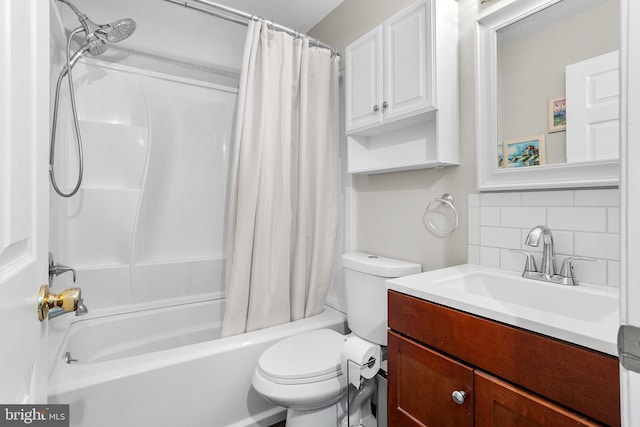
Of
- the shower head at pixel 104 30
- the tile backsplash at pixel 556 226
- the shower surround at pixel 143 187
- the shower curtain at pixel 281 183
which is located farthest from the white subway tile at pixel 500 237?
the shower head at pixel 104 30

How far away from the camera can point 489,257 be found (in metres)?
1.29

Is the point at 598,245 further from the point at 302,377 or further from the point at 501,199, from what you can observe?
the point at 302,377

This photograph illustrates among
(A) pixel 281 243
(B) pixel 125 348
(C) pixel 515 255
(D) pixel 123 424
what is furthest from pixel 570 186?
(B) pixel 125 348

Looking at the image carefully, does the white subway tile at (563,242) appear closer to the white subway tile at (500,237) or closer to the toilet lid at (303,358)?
the white subway tile at (500,237)

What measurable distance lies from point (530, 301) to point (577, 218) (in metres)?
0.32

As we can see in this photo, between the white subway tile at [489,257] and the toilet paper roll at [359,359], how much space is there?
575mm

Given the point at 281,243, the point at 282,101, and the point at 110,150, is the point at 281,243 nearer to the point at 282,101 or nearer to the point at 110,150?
the point at 282,101

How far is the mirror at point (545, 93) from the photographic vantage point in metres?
0.99

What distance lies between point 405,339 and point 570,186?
Result: 0.77 meters

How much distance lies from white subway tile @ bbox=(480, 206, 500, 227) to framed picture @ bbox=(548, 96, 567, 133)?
349 mm

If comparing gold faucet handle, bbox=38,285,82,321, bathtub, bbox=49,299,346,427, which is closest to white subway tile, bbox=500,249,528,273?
bathtub, bbox=49,299,346,427

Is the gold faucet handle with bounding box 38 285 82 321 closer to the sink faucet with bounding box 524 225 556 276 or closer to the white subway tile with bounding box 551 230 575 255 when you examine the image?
the sink faucet with bounding box 524 225 556 276

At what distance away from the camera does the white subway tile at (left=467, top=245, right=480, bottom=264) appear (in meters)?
1.33

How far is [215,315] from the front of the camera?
7.16 ft
